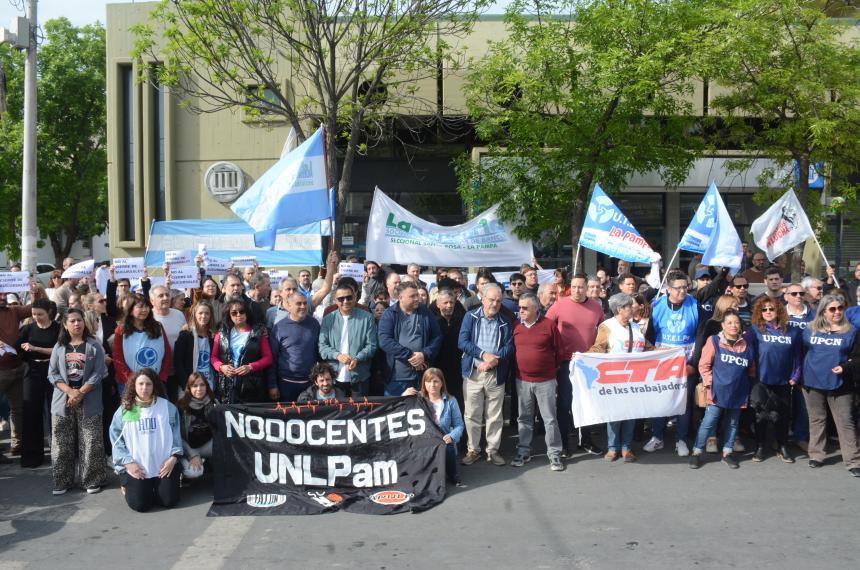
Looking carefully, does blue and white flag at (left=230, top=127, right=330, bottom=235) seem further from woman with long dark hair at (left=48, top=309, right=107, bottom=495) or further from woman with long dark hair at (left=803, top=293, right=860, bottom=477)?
woman with long dark hair at (left=803, top=293, right=860, bottom=477)

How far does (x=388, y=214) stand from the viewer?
1282 cm

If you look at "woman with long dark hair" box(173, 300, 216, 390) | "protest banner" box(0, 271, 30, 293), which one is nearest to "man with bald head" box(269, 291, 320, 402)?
"woman with long dark hair" box(173, 300, 216, 390)

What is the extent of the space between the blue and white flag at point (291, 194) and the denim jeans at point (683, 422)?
4320 millimetres

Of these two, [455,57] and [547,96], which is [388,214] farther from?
[455,57]

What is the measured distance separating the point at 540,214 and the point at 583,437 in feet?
20.8

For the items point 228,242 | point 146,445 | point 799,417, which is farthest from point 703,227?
point 228,242

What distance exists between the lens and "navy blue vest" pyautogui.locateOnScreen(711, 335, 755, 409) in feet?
25.2

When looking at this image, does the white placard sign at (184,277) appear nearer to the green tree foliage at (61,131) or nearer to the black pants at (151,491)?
the black pants at (151,491)

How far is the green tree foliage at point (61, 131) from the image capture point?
2923 centimetres

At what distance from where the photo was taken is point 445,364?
27.5ft

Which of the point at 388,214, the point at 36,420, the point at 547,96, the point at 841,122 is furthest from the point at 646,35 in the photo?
the point at 36,420

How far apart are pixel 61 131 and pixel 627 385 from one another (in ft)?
93.1

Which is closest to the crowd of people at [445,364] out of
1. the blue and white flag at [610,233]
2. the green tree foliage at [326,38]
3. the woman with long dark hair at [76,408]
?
the woman with long dark hair at [76,408]

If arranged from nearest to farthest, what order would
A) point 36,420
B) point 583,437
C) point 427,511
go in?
point 427,511 → point 36,420 → point 583,437
